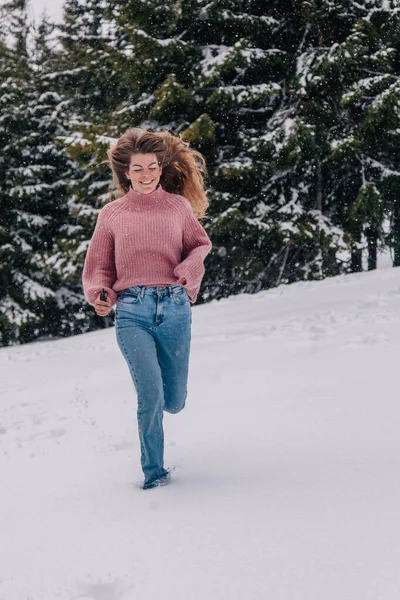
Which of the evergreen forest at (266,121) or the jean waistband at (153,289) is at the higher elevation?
the evergreen forest at (266,121)

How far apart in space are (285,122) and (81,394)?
34.9 ft

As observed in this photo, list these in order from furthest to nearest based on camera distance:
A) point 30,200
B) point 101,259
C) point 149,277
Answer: point 30,200 → point 101,259 → point 149,277

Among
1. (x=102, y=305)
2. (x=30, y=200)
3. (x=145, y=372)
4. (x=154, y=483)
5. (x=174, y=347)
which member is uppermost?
(x=30, y=200)

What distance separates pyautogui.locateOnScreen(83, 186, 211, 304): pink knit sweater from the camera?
3.53 m

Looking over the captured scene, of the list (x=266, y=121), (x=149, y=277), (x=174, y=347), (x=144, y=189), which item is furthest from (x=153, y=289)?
(x=266, y=121)

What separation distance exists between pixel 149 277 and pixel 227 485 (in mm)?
1187

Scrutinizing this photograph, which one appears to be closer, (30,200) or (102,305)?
(102,305)

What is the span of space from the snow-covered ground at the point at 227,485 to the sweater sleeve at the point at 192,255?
1.09 m

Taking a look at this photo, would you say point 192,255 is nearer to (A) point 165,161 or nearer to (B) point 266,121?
(A) point 165,161

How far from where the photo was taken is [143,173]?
3615 millimetres

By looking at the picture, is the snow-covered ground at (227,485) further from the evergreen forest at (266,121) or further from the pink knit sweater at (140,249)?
the evergreen forest at (266,121)

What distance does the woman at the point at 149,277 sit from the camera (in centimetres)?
348

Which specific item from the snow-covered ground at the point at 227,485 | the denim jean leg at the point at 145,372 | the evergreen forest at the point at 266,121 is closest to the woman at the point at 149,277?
the denim jean leg at the point at 145,372

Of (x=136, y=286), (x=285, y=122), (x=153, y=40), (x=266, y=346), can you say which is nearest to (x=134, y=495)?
(x=136, y=286)
